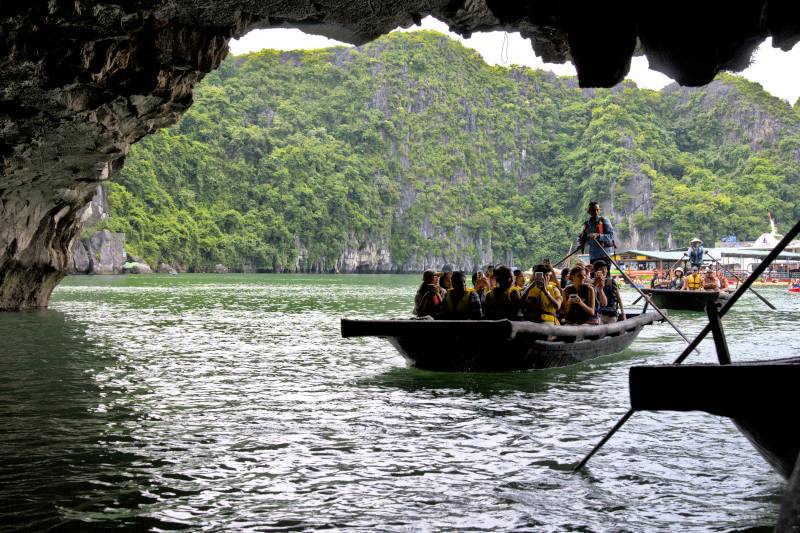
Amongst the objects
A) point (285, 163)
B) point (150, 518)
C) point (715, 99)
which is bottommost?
point (150, 518)

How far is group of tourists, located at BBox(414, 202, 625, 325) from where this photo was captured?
9930 mm

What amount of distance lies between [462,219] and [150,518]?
365 ft

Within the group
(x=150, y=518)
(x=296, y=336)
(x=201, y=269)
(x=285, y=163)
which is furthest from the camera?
(x=285, y=163)

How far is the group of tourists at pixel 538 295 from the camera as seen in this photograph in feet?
32.6

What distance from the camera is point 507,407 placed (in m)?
7.84

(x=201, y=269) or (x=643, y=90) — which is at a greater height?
(x=643, y=90)

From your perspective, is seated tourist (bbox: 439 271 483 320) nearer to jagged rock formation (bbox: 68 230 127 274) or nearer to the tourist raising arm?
the tourist raising arm

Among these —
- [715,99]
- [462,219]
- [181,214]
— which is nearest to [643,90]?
[715,99]

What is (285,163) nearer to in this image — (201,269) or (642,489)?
(201,269)

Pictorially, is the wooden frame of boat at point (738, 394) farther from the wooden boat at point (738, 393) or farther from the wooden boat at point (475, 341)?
the wooden boat at point (475, 341)

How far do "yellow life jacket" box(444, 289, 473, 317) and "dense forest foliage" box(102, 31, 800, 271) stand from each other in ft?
259

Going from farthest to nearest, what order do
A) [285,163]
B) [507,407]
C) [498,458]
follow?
[285,163] < [507,407] < [498,458]

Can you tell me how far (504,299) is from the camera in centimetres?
986

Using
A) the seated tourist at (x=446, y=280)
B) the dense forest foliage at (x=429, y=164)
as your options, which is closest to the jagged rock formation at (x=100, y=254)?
the dense forest foliage at (x=429, y=164)
